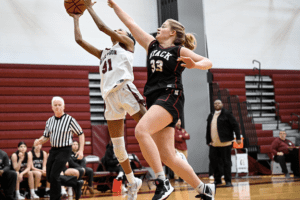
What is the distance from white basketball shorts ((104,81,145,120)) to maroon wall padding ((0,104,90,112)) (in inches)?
321

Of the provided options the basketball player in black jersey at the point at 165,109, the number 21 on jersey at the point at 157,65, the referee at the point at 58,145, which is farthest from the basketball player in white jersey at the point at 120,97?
the referee at the point at 58,145

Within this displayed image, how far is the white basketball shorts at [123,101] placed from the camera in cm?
383

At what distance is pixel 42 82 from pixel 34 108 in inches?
34.2

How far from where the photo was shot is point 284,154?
10.4 meters

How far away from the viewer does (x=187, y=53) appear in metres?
3.47

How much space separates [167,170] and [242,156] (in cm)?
262

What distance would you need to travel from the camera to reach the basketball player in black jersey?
3199mm

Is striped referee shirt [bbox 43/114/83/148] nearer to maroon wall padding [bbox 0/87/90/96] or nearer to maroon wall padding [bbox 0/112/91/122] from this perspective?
maroon wall padding [bbox 0/112/91/122]

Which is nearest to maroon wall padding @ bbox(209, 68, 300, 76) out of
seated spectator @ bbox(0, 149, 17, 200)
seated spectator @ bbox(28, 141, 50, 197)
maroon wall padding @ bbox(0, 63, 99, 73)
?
maroon wall padding @ bbox(0, 63, 99, 73)

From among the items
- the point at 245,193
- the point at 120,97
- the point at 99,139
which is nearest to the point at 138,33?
the point at 120,97

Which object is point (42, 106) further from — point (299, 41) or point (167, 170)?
point (299, 41)

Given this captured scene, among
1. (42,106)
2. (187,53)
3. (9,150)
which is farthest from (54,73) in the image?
(187,53)

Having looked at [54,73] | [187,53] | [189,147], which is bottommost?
[189,147]

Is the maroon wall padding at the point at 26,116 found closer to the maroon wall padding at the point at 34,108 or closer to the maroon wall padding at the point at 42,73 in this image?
the maroon wall padding at the point at 34,108
